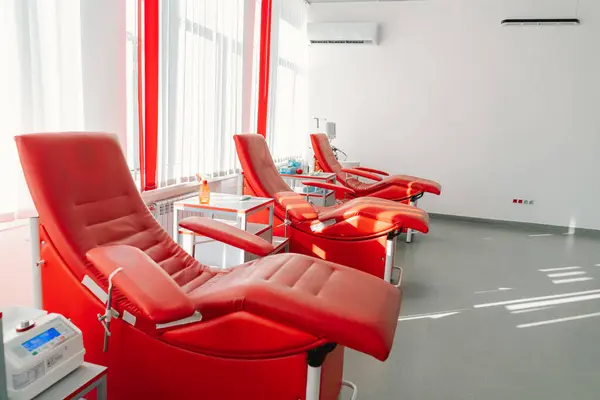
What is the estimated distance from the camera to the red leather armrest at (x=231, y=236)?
81.2 inches

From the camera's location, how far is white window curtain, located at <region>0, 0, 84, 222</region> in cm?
189

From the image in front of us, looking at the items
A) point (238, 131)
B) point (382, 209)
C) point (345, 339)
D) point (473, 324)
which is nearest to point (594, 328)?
point (473, 324)

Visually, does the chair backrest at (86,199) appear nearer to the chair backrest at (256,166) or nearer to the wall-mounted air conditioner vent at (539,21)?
the chair backrest at (256,166)

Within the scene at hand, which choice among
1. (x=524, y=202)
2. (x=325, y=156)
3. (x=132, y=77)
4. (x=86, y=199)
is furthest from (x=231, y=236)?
(x=524, y=202)

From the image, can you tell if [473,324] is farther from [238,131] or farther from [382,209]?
[238,131]

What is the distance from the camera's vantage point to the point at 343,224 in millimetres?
3291

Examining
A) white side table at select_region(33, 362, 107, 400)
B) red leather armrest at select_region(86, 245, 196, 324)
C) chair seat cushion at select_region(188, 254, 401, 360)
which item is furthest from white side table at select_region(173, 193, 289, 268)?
white side table at select_region(33, 362, 107, 400)

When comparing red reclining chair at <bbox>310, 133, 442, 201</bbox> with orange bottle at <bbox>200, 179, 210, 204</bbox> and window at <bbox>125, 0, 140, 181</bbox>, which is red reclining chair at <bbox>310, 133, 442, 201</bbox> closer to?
orange bottle at <bbox>200, 179, 210, 204</bbox>

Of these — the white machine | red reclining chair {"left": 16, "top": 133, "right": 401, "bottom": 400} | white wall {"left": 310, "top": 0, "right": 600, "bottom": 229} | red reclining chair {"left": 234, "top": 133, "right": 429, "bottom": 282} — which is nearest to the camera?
the white machine

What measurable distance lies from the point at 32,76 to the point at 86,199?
0.65 metres

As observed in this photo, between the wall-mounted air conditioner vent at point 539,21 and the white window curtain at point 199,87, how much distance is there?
3.09m

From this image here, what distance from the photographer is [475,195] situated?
582 cm

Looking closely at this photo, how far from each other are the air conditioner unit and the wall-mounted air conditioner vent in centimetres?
151

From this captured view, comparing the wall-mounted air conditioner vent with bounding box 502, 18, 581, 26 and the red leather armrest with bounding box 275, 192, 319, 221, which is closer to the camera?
the red leather armrest with bounding box 275, 192, 319, 221
